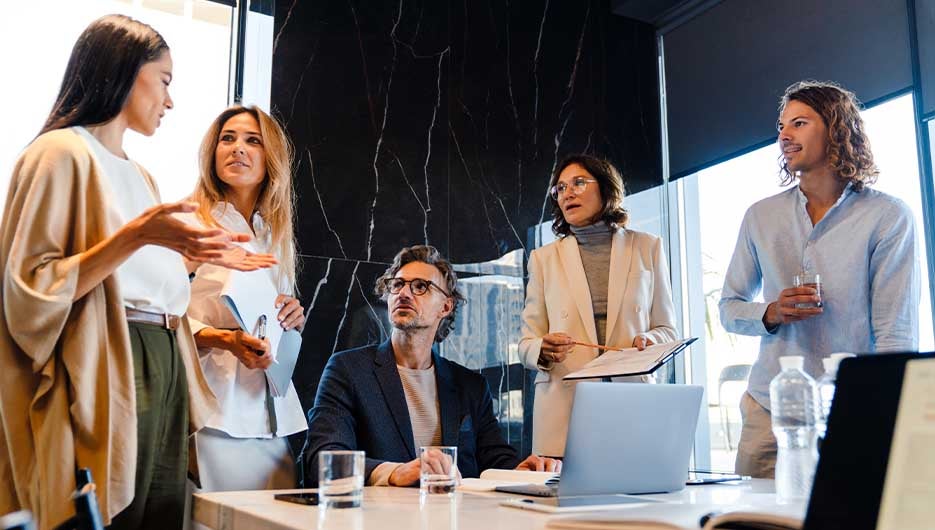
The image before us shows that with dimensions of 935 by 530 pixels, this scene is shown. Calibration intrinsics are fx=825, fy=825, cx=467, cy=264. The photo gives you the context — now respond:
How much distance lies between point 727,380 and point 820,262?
1.80m

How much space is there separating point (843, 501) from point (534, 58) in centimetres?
372

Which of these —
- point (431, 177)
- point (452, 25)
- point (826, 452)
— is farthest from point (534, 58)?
point (826, 452)

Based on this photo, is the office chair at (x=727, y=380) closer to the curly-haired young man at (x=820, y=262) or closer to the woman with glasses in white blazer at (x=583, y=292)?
the woman with glasses in white blazer at (x=583, y=292)

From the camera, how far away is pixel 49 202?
62.2 inches

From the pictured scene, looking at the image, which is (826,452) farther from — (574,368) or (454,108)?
(454,108)

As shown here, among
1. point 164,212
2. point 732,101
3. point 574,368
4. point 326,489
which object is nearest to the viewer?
point 326,489

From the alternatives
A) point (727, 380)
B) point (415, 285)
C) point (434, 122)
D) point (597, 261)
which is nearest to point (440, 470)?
point (415, 285)

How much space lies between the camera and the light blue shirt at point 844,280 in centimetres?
218

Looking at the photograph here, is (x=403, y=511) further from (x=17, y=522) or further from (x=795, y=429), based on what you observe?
(x=17, y=522)

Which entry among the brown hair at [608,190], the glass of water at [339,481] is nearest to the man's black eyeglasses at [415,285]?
the brown hair at [608,190]

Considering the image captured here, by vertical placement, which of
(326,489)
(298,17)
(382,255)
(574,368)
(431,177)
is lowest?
(326,489)

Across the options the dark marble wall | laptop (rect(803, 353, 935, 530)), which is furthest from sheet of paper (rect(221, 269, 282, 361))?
laptop (rect(803, 353, 935, 530))

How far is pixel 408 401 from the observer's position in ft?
A: 8.07

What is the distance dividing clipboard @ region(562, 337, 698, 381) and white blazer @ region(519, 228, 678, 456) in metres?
0.79
